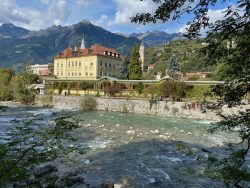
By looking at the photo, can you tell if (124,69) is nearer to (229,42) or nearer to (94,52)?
(94,52)

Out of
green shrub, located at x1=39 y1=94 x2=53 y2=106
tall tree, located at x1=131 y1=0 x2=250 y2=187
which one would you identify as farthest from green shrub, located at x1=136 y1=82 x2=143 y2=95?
tall tree, located at x1=131 y1=0 x2=250 y2=187

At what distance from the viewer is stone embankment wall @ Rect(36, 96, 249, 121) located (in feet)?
Answer: 107

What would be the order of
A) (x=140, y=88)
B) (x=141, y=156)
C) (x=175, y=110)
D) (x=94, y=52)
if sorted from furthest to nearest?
(x=94, y=52) → (x=140, y=88) → (x=175, y=110) → (x=141, y=156)

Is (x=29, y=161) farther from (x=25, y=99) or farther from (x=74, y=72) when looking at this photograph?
(x=74, y=72)

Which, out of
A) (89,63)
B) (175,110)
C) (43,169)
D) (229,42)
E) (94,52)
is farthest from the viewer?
(89,63)

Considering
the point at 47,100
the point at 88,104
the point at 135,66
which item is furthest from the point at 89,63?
the point at 88,104

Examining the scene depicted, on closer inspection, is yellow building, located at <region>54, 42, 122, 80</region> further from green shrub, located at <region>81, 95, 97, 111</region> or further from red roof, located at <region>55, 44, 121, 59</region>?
green shrub, located at <region>81, 95, 97, 111</region>

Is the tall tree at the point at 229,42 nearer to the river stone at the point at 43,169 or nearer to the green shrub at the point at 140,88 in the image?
the river stone at the point at 43,169

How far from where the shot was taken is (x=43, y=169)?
1155 cm

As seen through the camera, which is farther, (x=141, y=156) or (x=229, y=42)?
(x=141, y=156)

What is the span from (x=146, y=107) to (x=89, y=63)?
110 ft

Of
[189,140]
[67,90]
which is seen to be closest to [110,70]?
[67,90]

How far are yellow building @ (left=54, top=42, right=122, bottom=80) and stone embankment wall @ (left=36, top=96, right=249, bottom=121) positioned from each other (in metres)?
22.5

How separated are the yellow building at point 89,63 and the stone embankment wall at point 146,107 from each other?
22.5 meters
